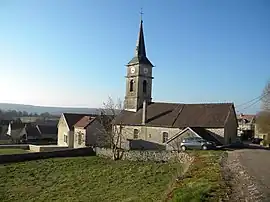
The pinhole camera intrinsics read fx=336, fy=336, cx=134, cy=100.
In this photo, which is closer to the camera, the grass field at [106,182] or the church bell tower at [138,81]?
the grass field at [106,182]

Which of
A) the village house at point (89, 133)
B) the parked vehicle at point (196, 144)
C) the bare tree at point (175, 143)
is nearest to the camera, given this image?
the parked vehicle at point (196, 144)

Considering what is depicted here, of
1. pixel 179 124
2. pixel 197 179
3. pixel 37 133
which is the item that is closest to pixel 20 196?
pixel 197 179

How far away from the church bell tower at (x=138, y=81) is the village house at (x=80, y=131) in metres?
5.24

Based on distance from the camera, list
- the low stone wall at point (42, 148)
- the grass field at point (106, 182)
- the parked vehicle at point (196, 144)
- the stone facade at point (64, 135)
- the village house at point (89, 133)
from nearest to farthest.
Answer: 1. the grass field at point (106, 182)
2. the parked vehicle at point (196, 144)
3. the low stone wall at point (42, 148)
4. the village house at point (89, 133)
5. the stone facade at point (64, 135)

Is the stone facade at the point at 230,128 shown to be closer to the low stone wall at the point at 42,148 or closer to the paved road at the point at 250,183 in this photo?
the paved road at the point at 250,183

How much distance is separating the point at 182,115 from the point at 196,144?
916 centimetres

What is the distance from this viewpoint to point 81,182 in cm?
2162

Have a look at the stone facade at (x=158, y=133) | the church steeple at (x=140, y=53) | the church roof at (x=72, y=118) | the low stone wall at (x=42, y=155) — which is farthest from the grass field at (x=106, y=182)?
the church steeple at (x=140, y=53)

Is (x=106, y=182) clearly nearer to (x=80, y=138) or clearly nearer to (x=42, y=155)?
(x=42, y=155)

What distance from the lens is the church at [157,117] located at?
35.7 m

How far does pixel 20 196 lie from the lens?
18516 mm

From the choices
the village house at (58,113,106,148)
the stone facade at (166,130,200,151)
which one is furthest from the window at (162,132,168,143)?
the village house at (58,113,106,148)

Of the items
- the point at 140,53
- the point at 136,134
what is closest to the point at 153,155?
the point at 136,134

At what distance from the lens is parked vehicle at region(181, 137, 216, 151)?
99.5 ft
